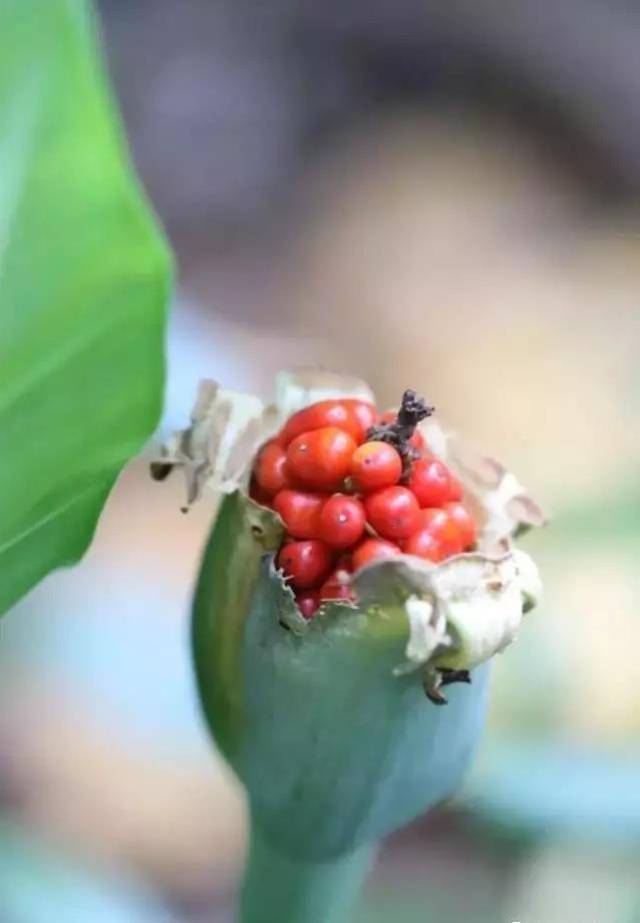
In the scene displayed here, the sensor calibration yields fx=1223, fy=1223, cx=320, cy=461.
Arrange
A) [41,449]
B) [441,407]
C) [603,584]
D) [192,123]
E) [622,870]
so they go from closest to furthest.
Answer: [41,449] < [622,870] < [603,584] < [441,407] < [192,123]

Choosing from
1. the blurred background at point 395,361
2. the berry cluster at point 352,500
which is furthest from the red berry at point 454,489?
the blurred background at point 395,361

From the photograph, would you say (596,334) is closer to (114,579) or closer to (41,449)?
(114,579)

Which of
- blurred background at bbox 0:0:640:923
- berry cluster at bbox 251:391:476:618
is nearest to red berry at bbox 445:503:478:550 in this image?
berry cluster at bbox 251:391:476:618

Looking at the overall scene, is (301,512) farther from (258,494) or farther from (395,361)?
(395,361)

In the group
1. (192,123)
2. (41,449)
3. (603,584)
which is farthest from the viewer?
(192,123)

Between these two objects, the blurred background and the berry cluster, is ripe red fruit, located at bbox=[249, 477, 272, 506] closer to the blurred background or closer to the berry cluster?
the berry cluster

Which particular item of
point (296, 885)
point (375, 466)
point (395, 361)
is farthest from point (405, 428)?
point (395, 361)

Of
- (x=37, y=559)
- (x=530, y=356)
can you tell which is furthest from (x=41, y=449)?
(x=530, y=356)
